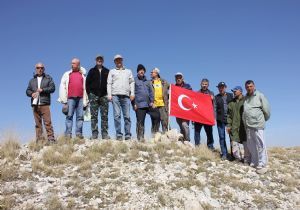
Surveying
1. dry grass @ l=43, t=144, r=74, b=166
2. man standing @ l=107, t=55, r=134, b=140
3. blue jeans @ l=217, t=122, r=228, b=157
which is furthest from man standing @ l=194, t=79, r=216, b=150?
dry grass @ l=43, t=144, r=74, b=166

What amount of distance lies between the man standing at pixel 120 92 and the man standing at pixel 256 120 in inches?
147

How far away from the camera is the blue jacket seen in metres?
11.9

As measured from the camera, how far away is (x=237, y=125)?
11.7 meters

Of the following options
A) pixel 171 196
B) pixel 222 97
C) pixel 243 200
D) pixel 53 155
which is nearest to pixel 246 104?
pixel 222 97

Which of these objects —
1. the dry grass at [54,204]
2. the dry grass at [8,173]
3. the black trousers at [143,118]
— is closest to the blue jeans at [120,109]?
the black trousers at [143,118]

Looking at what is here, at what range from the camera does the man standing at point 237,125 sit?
11.6 metres

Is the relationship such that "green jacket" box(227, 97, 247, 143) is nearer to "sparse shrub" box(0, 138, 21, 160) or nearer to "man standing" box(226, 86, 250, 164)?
"man standing" box(226, 86, 250, 164)

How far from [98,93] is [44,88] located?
5.46 ft

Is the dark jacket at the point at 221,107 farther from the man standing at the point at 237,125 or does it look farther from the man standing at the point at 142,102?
the man standing at the point at 142,102

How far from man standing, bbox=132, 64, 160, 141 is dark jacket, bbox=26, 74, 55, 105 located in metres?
2.76

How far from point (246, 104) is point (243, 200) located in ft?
11.3

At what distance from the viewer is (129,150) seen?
10781 mm

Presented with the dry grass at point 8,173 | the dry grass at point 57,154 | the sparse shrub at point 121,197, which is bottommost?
the sparse shrub at point 121,197

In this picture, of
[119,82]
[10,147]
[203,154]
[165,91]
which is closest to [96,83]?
[119,82]
